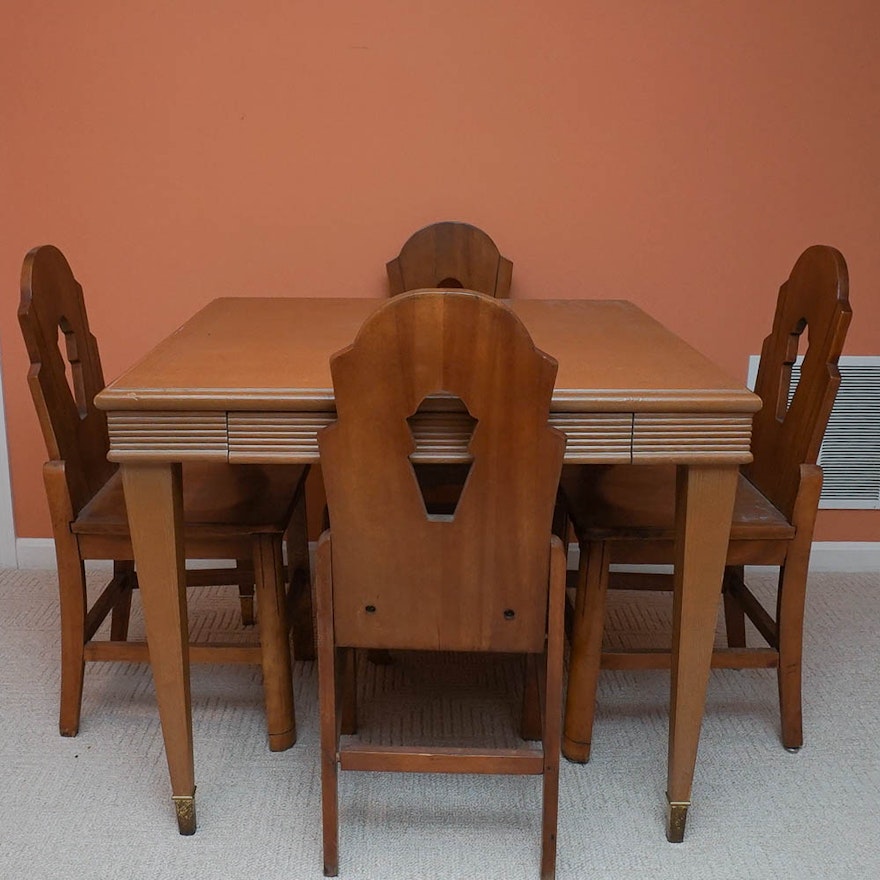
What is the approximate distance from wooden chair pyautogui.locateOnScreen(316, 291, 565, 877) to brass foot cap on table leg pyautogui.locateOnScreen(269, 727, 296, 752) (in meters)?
0.36

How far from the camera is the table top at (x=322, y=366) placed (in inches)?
58.2

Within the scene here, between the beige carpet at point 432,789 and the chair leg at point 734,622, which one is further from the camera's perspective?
the chair leg at point 734,622

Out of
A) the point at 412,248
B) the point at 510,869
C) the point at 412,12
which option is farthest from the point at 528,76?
the point at 510,869

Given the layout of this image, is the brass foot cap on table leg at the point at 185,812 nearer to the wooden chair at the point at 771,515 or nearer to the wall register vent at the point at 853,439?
the wooden chair at the point at 771,515

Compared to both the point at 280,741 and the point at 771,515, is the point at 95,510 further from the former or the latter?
the point at 771,515

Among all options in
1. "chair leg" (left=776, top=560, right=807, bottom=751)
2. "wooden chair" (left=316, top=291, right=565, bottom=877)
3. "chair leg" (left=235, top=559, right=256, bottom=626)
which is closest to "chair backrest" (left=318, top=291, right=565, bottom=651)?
"wooden chair" (left=316, top=291, right=565, bottom=877)

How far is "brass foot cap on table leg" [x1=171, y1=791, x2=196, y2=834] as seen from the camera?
5.56 ft

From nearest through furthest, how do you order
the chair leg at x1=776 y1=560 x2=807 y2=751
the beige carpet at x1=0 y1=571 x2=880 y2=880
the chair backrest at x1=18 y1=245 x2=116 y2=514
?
1. the beige carpet at x1=0 y1=571 x2=880 y2=880
2. the chair backrest at x1=18 y1=245 x2=116 y2=514
3. the chair leg at x1=776 y1=560 x2=807 y2=751

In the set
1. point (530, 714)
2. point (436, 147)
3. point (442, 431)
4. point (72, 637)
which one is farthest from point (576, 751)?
point (436, 147)

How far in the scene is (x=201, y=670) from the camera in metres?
2.26

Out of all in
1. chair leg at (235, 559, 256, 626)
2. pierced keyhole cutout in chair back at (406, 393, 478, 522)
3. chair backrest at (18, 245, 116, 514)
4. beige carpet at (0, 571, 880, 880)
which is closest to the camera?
pierced keyhole cutout in chair back at (406, 393, 478, 522)

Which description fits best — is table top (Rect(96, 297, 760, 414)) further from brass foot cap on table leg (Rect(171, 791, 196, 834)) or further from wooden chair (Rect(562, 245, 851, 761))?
brass foot cap on table leg (Rect(171, 791, 196, 834))

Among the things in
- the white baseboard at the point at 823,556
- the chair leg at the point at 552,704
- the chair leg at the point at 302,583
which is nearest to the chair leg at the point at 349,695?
the chair leg at the point at 302,583

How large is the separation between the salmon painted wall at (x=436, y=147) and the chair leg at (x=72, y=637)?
0.88 m
